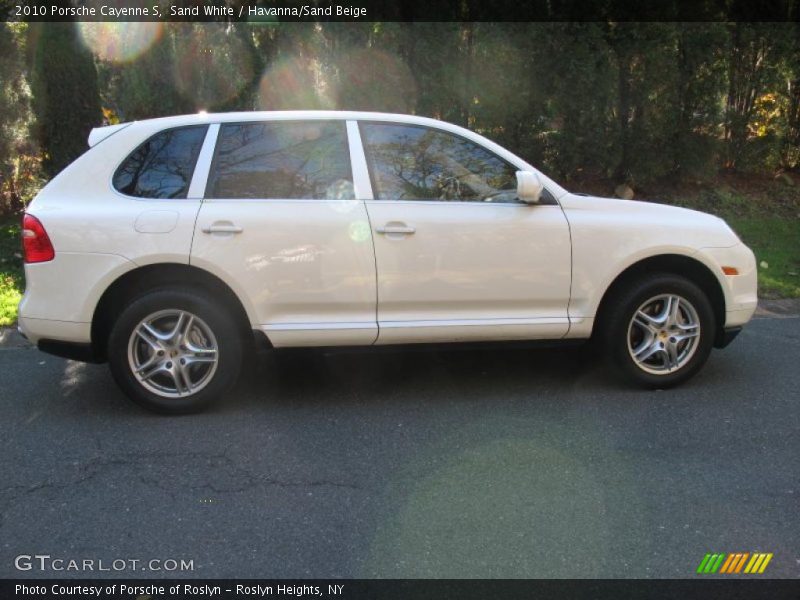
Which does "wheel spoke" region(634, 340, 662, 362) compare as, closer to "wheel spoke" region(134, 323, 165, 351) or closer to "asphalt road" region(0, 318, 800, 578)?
"asphalt road" region(0, 318, 800, 578)

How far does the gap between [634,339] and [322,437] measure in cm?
213

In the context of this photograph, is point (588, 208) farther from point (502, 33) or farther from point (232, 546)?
point (502, 33)

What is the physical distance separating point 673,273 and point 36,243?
12.8 ft

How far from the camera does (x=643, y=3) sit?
10023 millimetres

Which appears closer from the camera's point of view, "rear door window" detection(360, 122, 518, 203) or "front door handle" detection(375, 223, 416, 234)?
"front door handle" detection(375, 223, 416, 234)

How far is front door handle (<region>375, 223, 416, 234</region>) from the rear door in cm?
9

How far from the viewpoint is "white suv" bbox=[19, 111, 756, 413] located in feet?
13.5

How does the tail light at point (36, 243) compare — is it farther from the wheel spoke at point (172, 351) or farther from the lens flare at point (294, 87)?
the lens flare at point (294, 87)

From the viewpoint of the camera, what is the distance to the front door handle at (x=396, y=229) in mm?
4227

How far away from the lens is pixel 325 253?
4.18 metres

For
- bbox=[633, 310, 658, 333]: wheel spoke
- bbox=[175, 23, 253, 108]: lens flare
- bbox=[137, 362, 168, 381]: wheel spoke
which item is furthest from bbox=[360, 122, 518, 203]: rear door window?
bbox=[175, 23, 253, 108]: lens flare

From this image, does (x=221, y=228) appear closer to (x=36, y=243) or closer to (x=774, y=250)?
(x=36, y=243)

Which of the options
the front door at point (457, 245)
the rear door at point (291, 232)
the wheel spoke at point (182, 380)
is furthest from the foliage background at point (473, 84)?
the wheel spoke at point (182, 380)

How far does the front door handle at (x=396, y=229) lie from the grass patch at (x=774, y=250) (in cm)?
476
